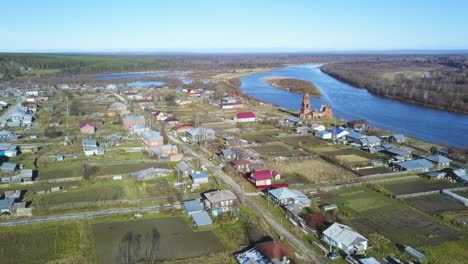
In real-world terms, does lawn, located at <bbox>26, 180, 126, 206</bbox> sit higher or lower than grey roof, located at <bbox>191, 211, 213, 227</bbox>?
lower

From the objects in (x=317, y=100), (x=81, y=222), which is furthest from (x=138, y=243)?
(x=317, y=100)

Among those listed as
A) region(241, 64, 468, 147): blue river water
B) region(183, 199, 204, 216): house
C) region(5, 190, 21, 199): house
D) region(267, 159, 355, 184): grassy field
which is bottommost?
region(241, 64, 468, 147): blue river water

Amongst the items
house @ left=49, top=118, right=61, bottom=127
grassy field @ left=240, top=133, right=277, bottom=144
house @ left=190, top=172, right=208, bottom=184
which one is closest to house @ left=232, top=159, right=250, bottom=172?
house @ left=190, top=172, right=208, bottom=184

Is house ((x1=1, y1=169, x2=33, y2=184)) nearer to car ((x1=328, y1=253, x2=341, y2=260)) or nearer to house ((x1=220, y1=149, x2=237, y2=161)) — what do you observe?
house ((x1=220, y1=149, x2=237, y2=161))

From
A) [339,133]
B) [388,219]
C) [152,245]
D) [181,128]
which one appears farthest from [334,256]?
[181,128]

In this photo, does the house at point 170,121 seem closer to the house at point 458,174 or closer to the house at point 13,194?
the house at point 13,194

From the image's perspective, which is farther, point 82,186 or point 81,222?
point 82,186

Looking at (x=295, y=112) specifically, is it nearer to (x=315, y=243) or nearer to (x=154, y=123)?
(x=154, y=123)

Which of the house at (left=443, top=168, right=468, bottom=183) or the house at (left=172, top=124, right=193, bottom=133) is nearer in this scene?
the house at (left=443, top=168, right=468, bottom=183)
